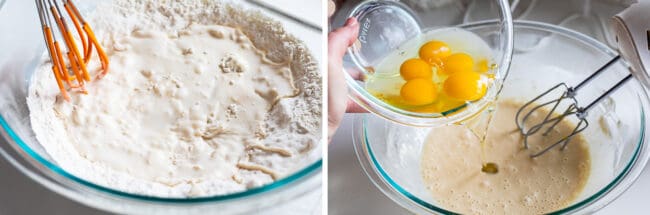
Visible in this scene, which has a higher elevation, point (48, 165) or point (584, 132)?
point (584, 132)

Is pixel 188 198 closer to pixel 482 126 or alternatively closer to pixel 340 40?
pixel 340 40

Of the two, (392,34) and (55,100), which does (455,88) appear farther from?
(55,100)

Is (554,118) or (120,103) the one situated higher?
(554,118)

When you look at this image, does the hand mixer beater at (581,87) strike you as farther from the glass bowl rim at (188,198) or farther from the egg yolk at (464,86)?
the glass bowl rim at (188,198)

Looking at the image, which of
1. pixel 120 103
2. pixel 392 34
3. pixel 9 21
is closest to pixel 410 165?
pixel 392 34

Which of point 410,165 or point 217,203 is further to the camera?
point 410,165

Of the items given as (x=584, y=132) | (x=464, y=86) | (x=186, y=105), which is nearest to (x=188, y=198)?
(x=186, y=105)

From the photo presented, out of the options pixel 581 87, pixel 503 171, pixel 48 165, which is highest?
pixel 581 87
